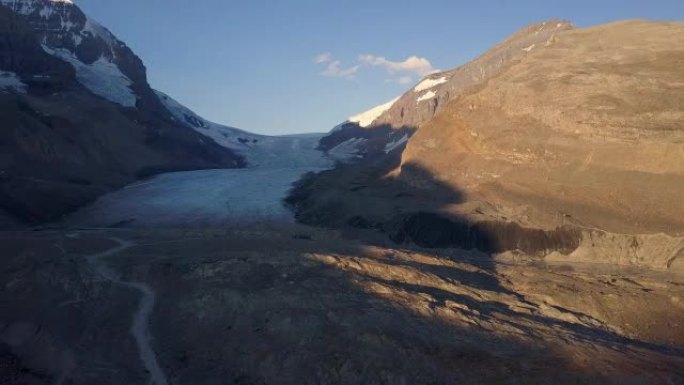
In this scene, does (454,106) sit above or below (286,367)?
above

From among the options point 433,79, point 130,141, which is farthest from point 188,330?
point 433,79

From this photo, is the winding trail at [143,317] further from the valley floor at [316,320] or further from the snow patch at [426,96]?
the snow patch at [426,96]

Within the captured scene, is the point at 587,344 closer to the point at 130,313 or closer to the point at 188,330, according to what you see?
the point at 188,330

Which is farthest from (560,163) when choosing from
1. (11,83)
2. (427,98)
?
(427,98)

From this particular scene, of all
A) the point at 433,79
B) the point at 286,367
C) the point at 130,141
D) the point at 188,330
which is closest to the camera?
the point at 286,367

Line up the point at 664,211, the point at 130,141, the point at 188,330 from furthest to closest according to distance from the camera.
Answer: the point at 130,141, the point at 664,211, the point at 188,330

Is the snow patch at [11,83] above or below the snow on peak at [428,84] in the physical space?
below

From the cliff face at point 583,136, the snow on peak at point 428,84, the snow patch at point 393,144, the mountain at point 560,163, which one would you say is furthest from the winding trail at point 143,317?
the snow on peak at point 428,84

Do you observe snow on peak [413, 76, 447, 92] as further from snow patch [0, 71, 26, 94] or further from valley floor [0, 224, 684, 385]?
valley floor [0, 224, 684, 385]

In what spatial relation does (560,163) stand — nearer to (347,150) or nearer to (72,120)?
(72,120)
